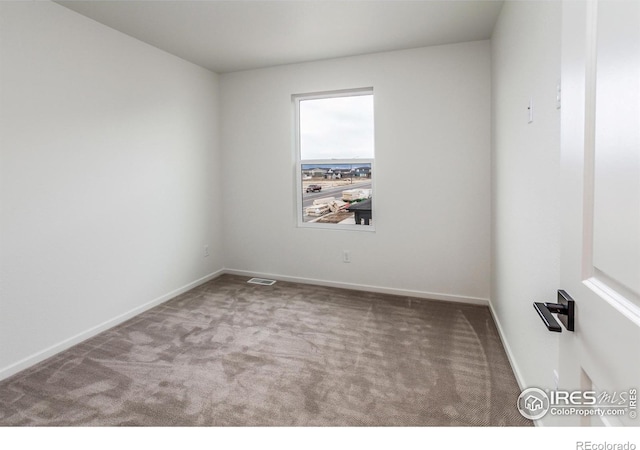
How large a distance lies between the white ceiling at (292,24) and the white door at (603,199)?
2.23 m

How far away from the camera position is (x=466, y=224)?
11.6 ft

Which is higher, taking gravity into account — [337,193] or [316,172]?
[316,172]

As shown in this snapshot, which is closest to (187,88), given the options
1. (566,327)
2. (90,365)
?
(90,365)

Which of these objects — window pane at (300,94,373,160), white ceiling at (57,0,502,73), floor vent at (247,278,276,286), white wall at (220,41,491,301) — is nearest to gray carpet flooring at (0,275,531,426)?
white wall at (220,41,491,301)

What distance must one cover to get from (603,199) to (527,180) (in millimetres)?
1466

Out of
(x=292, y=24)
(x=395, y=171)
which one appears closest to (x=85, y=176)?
(x=292, y=24)

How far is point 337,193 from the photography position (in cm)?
416

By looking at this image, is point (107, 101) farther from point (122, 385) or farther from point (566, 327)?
point (566, 327)

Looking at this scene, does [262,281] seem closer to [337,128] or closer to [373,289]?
[373,289]

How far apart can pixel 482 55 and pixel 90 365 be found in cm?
402

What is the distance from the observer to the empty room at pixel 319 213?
2.61 feet

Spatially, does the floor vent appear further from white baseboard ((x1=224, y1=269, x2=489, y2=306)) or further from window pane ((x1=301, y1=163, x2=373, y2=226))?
window pane ((x1=301, y1=163, x2=373, y2=226))

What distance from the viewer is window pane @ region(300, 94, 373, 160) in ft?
12.8

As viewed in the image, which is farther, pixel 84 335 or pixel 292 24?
pixel 292 24
